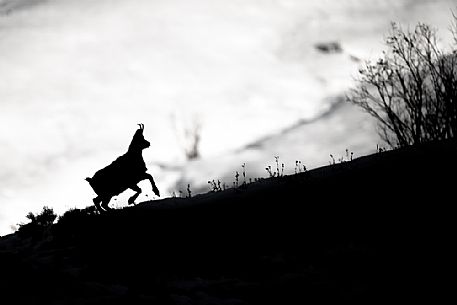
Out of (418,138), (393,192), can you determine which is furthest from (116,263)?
(418,138)

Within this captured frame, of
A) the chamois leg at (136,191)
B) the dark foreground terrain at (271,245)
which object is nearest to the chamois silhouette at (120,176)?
the chamois leg at (136,191)

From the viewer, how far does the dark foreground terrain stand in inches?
236

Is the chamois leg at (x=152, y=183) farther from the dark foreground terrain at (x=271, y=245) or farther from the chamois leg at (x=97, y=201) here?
the chamois leg at (x=97, y=201)

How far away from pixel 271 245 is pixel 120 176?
4.42m

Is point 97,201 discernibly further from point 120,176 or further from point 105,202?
point 120,176

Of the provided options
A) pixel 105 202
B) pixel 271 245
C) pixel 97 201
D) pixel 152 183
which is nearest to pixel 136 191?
pixel 152 183

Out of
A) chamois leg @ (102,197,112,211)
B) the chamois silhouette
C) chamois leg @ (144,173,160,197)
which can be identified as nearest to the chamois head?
the chamois silhouette

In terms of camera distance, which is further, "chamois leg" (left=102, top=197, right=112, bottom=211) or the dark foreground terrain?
"chamois leg" (left=102, top=197, right=112, bottom=211)

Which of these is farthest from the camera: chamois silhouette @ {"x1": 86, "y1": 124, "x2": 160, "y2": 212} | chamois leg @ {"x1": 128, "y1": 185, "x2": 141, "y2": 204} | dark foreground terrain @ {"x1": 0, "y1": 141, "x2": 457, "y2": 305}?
chamois leg @ {"x1": 128, "y1": 185, "x2": 141, "y2": 204}

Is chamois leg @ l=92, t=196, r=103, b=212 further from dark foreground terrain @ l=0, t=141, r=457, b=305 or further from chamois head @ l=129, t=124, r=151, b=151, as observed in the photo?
chamois head @ l=129, t=124, r=151, b=151


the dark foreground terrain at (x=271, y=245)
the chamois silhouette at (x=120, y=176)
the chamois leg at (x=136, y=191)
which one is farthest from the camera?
the chamois leg at (x=136, y=191)

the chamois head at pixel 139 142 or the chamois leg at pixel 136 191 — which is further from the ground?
the chamois head at pixel 139 142

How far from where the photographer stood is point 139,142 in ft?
36.0

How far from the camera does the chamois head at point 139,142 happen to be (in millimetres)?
10919
